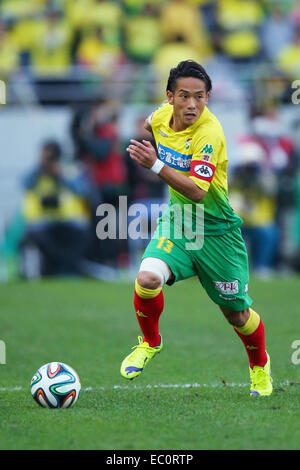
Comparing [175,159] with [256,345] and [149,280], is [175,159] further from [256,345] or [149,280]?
[256,345]

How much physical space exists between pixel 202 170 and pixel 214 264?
0.72 m

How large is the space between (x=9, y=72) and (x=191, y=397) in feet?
32.4

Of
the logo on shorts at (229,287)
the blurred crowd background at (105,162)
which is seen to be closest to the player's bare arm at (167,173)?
the logo on shorts at (229,287)

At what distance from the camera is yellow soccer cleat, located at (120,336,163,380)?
576cm

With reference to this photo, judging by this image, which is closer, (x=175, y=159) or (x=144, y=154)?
(x=144, y=154)

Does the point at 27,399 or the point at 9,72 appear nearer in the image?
the point at 27,399

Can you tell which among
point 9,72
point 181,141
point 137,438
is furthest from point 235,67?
point 137,438

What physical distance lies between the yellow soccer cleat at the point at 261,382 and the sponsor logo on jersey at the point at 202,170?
4.98 ft

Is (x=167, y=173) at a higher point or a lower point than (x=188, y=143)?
lower

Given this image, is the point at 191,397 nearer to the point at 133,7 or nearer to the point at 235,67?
the point at 235,67

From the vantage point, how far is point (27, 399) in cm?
579

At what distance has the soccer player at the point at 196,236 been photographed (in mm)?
5688

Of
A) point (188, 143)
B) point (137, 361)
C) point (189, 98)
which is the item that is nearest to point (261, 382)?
point (137, 361)

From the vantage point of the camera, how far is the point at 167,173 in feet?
18.0
